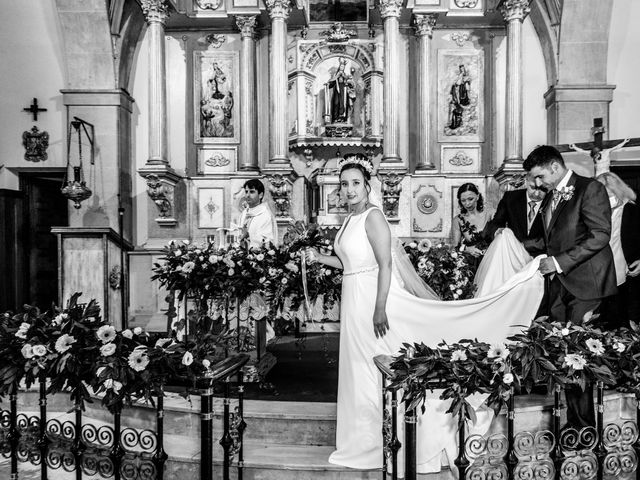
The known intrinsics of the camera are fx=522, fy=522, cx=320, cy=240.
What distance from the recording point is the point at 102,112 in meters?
9.50

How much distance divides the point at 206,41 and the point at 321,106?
2.55 meters

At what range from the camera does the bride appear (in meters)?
3.53

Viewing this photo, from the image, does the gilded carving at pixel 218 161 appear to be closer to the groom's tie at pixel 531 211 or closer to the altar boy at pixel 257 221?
the altar boy at pixel 257 221

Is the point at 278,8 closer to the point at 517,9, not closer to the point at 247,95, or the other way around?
the point at 247,95

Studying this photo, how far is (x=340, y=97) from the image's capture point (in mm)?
9859

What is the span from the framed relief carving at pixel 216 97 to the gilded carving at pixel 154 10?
97 cm

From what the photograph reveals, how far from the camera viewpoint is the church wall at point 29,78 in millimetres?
9664

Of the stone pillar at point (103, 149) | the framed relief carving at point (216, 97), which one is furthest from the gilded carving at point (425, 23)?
the stone pillar at point (103, 149)

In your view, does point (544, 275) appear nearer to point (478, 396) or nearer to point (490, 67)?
point (478, 396)

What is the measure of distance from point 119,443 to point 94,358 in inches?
20.2

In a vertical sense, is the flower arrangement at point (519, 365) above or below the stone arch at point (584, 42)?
below

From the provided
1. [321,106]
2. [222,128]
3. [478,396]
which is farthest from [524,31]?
[478,396]

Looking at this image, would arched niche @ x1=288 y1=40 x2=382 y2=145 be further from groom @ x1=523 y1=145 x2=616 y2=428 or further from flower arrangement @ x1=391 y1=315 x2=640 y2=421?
flower arrangement @ x1=391 y1=315 x2=640 y2=421

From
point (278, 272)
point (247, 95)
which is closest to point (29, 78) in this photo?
point (247, 95)
